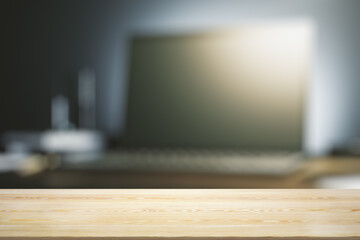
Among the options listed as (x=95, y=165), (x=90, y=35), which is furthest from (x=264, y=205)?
(x=90, y=35)

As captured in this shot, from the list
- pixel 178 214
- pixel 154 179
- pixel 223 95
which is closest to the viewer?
pixel 178 214

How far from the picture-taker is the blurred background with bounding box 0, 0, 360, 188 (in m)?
0.77

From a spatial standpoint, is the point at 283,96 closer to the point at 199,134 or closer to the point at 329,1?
the point at 199,134

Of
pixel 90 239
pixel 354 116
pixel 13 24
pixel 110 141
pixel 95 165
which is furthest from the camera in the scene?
pixel 13 24

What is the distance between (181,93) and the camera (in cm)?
102

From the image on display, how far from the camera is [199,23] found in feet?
6.16

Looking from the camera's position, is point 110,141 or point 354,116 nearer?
point 354,116

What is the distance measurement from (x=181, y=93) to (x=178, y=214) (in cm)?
82

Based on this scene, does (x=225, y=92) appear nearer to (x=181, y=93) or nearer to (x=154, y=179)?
(x=181, y=93)

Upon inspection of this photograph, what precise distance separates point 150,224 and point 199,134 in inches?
31.2

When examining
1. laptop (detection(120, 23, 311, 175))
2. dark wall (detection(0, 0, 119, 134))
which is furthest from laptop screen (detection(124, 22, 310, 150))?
dark wall (detection(0, 0, 119, 134))

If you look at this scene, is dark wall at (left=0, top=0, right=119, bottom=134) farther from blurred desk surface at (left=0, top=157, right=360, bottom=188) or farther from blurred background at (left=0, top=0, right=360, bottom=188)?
blurred desk surface at (left=0, top=157, right=360, bottom=188)

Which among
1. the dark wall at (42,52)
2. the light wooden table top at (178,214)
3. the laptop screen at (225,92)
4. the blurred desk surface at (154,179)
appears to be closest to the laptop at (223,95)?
the laptop screen at (225,92)

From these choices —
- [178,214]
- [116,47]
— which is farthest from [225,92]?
[116,47]
